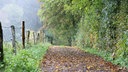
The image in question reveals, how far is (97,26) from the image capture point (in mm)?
18484

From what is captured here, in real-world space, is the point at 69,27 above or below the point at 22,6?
below

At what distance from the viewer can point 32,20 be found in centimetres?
5678

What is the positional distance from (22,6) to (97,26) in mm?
43951

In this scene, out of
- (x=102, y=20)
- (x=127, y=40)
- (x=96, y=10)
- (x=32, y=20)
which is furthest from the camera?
(x=32, y=20)

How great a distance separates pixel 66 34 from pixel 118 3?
25185 mm

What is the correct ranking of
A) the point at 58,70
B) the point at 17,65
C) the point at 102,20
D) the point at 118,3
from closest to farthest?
the point at 17,65 → the point at 58,70 → the point at 118,3 → the point at 102,20

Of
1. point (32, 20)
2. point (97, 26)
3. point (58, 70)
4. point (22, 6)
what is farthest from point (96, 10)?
point (22, 6)

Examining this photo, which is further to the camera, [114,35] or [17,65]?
[114,35]

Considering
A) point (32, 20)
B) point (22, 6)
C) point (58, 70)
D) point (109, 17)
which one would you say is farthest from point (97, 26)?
point (22, 6)

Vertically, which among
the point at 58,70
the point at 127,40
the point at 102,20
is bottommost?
the point at 58,70

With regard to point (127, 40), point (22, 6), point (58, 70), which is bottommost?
point (58, 70)

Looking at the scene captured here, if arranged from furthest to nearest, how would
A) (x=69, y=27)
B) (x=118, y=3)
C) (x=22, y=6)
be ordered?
(x=22, y=6), (x=69, y=27), (x=118, y=3)

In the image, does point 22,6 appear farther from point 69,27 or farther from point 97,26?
point 97,26

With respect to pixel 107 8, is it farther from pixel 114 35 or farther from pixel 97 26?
pixel 97 26
